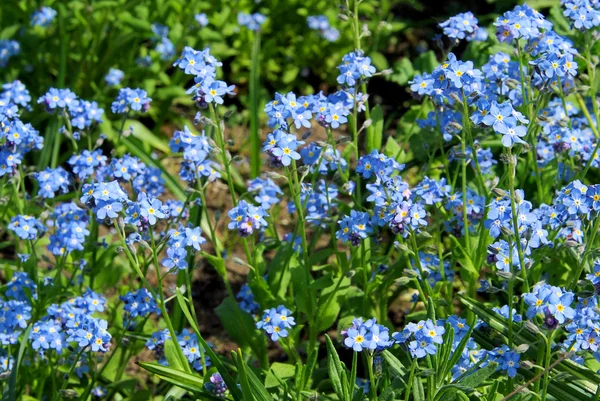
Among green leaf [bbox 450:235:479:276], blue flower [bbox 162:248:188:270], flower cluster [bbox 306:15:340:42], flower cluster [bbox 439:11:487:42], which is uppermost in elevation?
flower cluster [bbox 306:15:340:42]

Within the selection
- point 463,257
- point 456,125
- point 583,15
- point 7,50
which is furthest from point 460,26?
point 7,50

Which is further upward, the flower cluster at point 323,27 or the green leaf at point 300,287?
the flower cluster at point 323,27

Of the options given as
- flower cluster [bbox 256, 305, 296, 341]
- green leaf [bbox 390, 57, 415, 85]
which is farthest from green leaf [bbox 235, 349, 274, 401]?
green leaf [bbox 390, 57, 415, 85]

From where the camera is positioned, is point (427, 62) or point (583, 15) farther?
point (427, 62)

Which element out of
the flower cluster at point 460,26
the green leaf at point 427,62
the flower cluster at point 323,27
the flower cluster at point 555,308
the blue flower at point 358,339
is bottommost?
the blue flower at point 358,339

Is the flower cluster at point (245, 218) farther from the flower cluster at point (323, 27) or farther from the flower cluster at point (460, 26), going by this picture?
the flower cluster at point (323, 27)

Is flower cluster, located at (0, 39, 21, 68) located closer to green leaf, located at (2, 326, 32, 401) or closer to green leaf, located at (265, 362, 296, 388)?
green leaf, located at (2, 326, 32, 401)

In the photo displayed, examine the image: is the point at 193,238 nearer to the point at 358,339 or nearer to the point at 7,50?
the point at 358,339

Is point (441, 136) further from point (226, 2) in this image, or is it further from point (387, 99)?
point (226, 2)

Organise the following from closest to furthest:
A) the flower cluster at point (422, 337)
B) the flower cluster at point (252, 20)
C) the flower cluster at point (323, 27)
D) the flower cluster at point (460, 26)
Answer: the flower cluster at point (422, 337), the flower cluster at point (460, 26), the flower cluster at point (252, 20), the flower cluster at point (323, 27)

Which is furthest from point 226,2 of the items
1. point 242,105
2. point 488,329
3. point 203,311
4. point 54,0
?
point 488,329

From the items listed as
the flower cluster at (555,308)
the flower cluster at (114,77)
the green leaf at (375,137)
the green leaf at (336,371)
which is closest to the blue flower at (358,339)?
the green leaf at (336,371)

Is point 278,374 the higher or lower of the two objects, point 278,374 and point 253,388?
the higher
